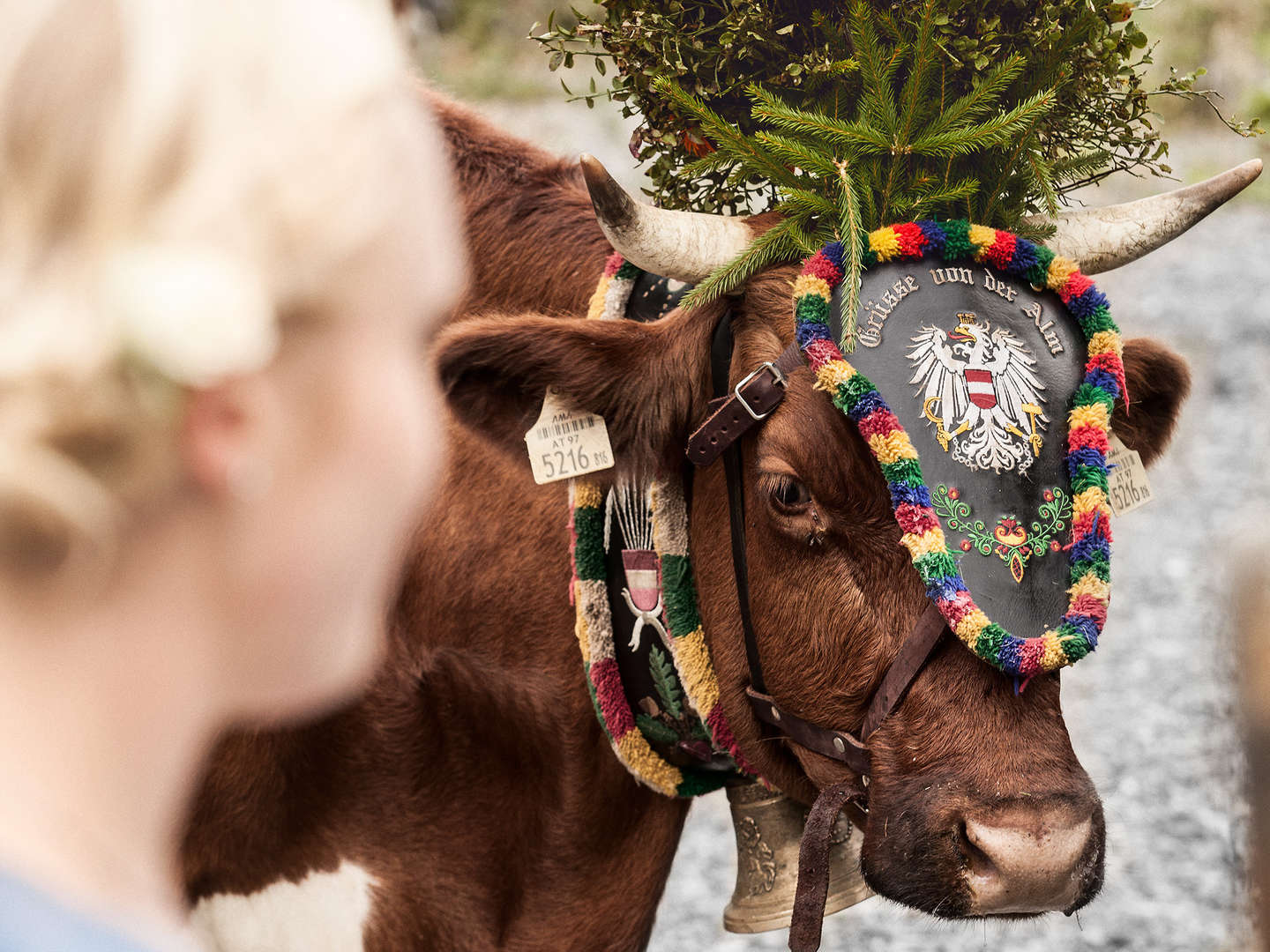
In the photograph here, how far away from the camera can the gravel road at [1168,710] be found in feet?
19.1

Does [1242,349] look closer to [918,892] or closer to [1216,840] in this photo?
[1216,840]

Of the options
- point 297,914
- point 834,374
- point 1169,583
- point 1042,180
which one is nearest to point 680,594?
point 834,374

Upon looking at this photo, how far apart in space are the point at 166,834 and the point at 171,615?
0.62 ft

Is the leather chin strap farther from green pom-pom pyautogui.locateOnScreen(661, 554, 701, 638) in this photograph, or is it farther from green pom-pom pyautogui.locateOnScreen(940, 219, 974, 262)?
green pom-pom pyautogui.locateOnScreen(940, 219, 974, 262)

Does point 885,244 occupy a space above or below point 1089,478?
above

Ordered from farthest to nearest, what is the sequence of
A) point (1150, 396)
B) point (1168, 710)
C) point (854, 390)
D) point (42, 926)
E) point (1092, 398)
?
point (1168, 710)
point (1150, 396)
point (1092, 398)
point (854, 390)
point (42, 926)

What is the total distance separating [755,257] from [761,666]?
0.82 metres

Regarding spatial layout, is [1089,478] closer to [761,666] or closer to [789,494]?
[789,494]

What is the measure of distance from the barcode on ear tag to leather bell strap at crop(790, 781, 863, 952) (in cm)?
93

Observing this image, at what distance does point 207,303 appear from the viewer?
30.2 inches

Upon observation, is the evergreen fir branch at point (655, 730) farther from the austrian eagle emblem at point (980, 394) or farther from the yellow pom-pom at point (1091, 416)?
the yellow pom-pom at point (1091, 416)

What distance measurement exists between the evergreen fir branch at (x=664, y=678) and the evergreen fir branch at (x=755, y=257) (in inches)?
32.1

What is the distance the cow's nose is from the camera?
85.0 inches

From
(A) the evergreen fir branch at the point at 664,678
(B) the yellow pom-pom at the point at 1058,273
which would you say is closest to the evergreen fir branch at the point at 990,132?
(B) the yellow pom-pom at the point at 1058,273
